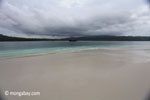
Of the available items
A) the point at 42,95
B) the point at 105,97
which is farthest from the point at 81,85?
the point at 42,95

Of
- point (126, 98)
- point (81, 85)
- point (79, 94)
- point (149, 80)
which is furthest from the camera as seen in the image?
point (149, 80)

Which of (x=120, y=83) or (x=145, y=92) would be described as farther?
(x=120, y=83)

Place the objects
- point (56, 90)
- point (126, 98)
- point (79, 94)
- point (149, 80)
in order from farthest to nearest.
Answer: point (149, 80) → point (56, 90) → point (79, 94) → point (126, 98)

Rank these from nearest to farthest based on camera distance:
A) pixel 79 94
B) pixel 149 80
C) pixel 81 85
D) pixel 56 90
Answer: pixel 79 94, pixel 56 90, pixel 81 85, pixel 149 80

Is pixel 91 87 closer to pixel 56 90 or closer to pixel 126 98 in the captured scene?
pixel 126 98

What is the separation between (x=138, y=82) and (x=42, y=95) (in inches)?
88.9

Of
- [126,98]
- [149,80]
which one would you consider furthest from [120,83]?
[149,80]

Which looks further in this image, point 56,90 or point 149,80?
point 149,80

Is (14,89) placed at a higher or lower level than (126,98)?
higher

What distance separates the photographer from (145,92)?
1.50 metres

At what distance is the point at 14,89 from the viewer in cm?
163

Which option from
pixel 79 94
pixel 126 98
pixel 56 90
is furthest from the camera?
pixel 56 90

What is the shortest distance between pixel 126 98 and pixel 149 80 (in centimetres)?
106

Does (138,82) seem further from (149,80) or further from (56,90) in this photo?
(56,90)
